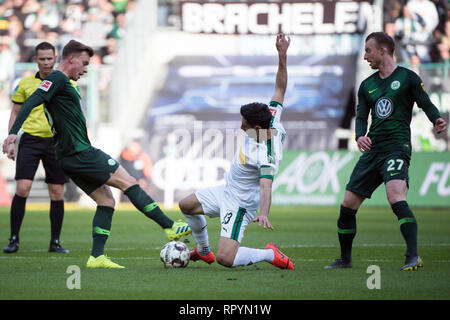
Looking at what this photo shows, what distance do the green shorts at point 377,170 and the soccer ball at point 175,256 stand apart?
5.21 ft

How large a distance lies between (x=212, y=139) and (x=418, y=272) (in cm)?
1491

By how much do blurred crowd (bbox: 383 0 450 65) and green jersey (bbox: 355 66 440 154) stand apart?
15475 millimetres

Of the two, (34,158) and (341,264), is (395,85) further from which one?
(34,158)

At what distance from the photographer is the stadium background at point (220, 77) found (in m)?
20.3

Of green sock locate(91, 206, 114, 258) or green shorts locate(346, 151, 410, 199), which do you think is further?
green sock locate(91, 206, 114, 258)

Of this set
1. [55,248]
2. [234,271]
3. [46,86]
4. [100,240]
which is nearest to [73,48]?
[46,86]

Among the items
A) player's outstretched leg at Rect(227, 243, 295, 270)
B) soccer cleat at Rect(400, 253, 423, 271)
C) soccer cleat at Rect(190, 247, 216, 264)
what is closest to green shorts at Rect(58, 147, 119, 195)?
soccer cleat at Rect(190, 247, 216, 264)

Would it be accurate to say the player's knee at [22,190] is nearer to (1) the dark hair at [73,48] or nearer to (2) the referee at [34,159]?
(2) the referee at [34,159]

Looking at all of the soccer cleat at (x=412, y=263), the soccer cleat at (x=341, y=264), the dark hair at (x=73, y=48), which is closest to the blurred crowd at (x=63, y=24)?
the dark hair at (x=73, y=48)

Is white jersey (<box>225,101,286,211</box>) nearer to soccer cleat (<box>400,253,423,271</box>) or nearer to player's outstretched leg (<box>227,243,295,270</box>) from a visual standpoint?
player's outstretched leg (<box>227,243,295,270</box>)

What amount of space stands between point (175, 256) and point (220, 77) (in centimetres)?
1761

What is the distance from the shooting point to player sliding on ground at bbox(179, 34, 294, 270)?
23.1ft

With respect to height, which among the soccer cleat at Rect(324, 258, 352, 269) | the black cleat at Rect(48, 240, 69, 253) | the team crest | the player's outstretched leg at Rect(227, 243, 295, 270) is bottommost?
the black cleat at Rect(48, 240, 69, 253)
